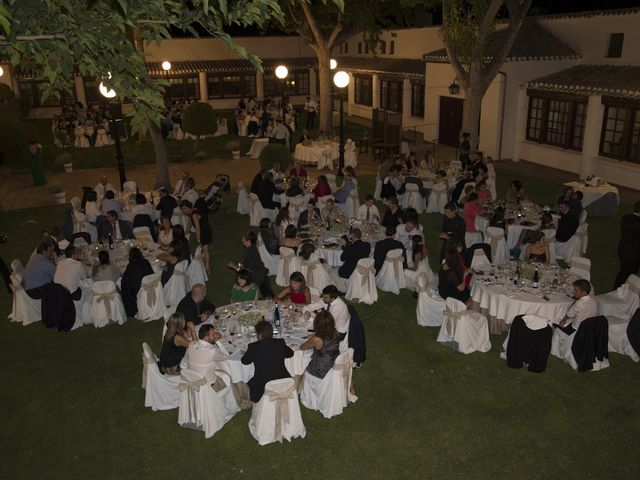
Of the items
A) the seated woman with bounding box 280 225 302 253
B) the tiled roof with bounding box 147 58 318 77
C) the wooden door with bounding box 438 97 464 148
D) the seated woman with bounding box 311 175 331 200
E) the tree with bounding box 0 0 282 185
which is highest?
the tiled roof with bounding box 147 58 318 77

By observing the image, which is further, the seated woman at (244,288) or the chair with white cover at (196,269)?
the chair with white cover at (196,269)

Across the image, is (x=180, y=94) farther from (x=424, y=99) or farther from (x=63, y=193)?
(x=63, y=193)

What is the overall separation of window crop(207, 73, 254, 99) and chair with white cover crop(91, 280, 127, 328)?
1206 inches

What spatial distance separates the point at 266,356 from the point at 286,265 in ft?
14.7

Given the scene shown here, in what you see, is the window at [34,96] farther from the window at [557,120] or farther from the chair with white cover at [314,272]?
the chair with white cover at [314,272]

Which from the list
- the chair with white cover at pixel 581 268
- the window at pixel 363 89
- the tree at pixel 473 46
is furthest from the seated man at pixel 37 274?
the window at pixel 363 89

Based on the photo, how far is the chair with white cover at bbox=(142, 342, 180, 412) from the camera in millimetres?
7402

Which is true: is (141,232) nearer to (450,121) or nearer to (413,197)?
(413,197)

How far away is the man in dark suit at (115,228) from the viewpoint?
11742mm

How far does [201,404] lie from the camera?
7.05 meters

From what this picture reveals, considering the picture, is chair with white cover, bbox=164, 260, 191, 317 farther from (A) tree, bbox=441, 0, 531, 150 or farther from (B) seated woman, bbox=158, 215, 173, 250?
(A) tree, bbox=441, 0, 531, 150

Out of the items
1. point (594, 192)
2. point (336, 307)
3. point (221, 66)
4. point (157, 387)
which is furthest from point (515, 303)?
point (221, 66)

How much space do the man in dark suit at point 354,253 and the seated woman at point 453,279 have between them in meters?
1.74

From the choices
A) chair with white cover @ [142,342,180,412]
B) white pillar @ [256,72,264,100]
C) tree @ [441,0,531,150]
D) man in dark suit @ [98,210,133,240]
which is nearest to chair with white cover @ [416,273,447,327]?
chair with white cover @ [142,342,180,412]
